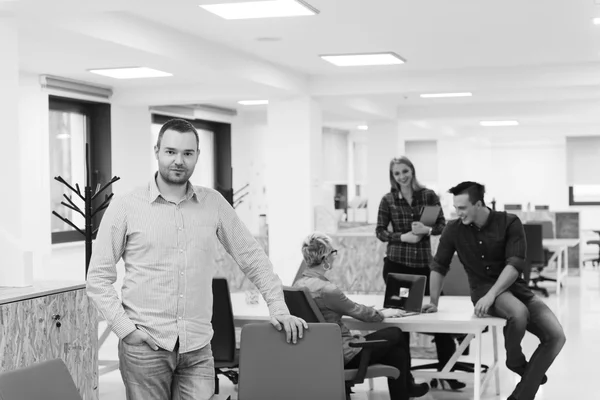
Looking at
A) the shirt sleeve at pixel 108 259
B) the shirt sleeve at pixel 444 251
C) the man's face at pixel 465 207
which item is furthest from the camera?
the shirt sleeve at pixel 444 251

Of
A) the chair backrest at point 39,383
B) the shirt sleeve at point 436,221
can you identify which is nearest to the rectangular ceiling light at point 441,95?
the shirt sleeve at point 436,221

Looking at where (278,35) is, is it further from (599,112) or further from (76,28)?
(599,112)

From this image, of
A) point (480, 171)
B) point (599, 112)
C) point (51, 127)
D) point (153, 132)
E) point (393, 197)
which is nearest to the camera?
point (393, 197)

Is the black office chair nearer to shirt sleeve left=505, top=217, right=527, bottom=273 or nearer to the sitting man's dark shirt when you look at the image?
the sitting man's dark shirt

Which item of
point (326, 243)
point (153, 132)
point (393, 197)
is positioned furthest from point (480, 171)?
point (326, 243)

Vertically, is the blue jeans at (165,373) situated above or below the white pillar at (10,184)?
below

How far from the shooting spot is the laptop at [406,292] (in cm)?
492

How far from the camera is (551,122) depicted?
1553 cm

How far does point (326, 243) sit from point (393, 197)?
1.61 metres

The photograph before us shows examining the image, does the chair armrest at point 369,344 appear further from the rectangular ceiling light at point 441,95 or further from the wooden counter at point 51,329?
the rectangular ceiling light at point 441,95

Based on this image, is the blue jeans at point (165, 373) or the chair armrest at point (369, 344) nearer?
the blue jeans at point (165, 373)

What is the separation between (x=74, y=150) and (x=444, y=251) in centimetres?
568

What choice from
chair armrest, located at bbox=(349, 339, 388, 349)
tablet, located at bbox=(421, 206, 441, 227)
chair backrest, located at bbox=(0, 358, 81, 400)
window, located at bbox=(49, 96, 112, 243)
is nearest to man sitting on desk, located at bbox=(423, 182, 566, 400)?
chair armrest, located at bbox=(349, 339, 388, 349)

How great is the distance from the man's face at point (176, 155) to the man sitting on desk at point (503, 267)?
2406 millimetres
